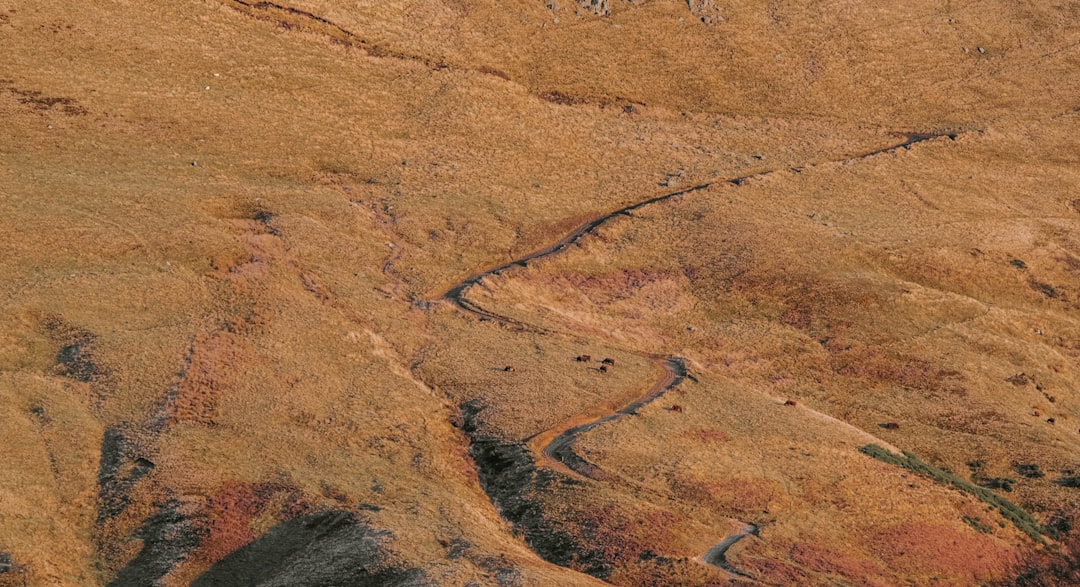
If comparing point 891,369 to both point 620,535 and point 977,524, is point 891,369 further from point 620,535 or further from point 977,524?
point 620,535

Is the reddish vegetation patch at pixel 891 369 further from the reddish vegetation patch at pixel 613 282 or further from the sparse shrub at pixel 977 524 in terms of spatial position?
the sparse shrub at pixel 977 524

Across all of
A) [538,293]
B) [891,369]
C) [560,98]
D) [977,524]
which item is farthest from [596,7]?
[977,524]

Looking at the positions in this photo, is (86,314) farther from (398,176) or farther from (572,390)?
(398,176)

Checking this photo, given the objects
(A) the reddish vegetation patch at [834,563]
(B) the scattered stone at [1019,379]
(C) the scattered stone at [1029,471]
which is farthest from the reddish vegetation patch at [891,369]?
(A) the reddish vegetation patch at [834,563]

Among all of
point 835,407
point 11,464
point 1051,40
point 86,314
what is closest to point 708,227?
point 835,407

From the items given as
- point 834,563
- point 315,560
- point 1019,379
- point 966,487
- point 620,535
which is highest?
point 620,535
